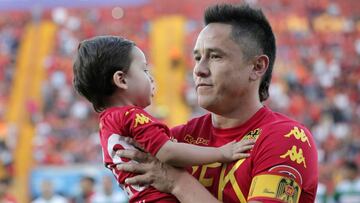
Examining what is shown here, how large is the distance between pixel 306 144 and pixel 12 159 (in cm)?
1331

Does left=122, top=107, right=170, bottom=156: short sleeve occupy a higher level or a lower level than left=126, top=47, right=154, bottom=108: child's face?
lower

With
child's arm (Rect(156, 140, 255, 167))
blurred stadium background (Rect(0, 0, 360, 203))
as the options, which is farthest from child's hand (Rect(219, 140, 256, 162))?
blurred stadium background (Rect(0, 0, 360, 203))

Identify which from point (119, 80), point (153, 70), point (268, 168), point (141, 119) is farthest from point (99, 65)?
point (153, 70)

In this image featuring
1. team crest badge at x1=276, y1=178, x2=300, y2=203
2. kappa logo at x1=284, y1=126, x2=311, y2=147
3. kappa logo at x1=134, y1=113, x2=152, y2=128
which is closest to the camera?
team crest badge at x1=276, y1=178, x2=300, y2=203

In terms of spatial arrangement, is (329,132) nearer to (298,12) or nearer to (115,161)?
(298,12)

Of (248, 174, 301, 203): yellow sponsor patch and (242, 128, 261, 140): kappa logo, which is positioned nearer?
(248, 174, 301, 203): yellow sponsor patch

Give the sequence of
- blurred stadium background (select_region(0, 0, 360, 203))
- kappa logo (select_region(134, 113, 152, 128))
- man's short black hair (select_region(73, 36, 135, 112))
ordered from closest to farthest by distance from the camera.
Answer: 1. kappa logo (select_region(134, 113, 152, 128))
2. man's short black hair (select_region(73, 36, 135, 112))
3. blurred stadium background (select_region(0, 0, 360, 203))

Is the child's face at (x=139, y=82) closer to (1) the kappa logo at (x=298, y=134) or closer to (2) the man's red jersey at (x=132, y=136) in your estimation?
(2) the man's red jersey at (x=132, y=136)

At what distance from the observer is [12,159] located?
15.4 m

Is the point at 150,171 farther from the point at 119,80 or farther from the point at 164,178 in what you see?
the point at 119,80

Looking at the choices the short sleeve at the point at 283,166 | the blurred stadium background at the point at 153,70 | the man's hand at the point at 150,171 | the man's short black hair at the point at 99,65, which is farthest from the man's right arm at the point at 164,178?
the blurred stadium background at the point at 153,70

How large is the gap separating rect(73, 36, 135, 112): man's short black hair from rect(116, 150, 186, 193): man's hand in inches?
12.2

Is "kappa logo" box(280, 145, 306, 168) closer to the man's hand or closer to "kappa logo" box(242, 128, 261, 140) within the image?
"kappa logo" box(242, 128, 261, 140)

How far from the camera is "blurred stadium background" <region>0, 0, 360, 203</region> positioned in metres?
15.0
